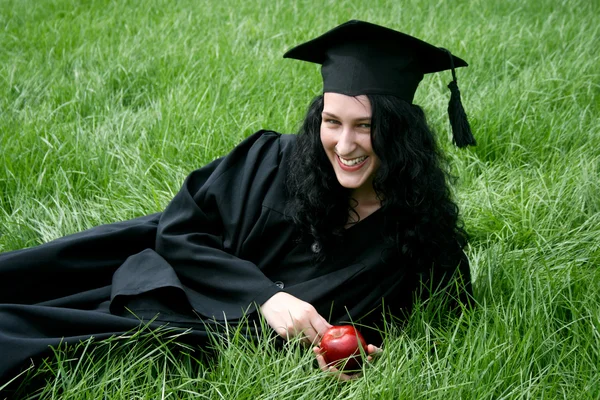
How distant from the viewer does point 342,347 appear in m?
2.71

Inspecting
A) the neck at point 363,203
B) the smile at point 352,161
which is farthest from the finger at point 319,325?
the smile at point 352,161

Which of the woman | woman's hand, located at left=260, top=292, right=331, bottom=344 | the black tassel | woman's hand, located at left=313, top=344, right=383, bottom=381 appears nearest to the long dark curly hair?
the woman

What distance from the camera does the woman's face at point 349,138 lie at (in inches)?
109

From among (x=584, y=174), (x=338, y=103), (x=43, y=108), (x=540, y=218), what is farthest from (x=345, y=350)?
(x=43, y=108)

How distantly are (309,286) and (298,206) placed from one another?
0.33m

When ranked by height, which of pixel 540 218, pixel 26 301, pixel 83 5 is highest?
pixel 83 5

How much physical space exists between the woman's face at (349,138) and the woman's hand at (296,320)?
50 cm

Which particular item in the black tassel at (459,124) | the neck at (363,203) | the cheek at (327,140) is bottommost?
the neck at (363,203)

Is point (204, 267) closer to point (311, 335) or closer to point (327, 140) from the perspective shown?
point (311, 335)

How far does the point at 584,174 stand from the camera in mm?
4066

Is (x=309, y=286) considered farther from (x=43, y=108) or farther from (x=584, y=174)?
(x=43, y=108)

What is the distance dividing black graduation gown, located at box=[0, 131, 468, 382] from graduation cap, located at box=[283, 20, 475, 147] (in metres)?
0.52

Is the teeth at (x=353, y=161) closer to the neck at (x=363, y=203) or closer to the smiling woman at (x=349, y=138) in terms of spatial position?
the smiling woman at (x=349, y=138)

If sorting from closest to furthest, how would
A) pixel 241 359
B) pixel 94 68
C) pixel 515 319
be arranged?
1. pixel 241 359
2. pixel 515 319
3. pixel 94 68
